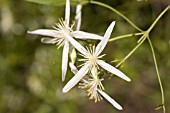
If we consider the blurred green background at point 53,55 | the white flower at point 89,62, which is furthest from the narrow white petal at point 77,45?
the blurred green background at point 53,55

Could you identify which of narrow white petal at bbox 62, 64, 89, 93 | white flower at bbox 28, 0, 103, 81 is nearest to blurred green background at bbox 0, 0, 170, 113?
white flower at bbox 28, 0, 103, 81

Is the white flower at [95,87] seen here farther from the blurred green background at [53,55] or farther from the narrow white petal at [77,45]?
the blurred green background at [53,55]

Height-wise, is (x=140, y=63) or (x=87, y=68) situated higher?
(x=140, y=63)

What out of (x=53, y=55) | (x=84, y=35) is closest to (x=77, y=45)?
(x=84, y=35)

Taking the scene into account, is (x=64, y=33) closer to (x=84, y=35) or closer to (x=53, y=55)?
(x=84, y=35)

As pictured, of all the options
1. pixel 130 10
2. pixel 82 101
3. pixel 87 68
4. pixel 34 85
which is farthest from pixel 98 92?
pixel 82 101

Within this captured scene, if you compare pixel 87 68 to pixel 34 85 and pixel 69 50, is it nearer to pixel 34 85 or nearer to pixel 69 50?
pixel 69 50

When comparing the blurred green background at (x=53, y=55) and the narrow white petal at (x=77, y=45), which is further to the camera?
the blurred green background at (x=53, y=55)

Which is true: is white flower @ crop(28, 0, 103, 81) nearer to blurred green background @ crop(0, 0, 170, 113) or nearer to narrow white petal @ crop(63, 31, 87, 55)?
narrow white petal @ crop(63, 31, 87, 55)
